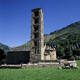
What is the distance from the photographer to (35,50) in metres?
55.2

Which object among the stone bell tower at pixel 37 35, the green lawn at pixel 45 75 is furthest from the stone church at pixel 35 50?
the green lawn at pixel 45 75

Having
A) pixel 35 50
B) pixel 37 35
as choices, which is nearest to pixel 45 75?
pixel 35 50

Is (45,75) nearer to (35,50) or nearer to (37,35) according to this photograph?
(35,50)

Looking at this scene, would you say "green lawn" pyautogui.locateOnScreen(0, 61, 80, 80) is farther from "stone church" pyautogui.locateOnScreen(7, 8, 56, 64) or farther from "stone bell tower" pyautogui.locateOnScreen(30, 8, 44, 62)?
"stone church" pyautogui.locateOnScreen(7, 8, 56, 64)

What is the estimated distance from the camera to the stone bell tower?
5416 centimetres

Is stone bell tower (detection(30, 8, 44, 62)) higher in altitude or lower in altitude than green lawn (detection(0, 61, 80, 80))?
higher

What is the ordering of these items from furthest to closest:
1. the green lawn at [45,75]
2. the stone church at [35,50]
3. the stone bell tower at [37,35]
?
1. the stone church at [35,50]
2. the stone bell tower at [37,35]
3. the green lawn at [45,75]

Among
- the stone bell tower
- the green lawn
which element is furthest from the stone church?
the green lawn

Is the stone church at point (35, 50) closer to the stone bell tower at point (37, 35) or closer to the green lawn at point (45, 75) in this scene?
the stone bell tower at point (37, 35)

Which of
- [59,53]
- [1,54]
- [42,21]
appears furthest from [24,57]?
[59,53]

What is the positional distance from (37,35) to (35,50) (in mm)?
6313

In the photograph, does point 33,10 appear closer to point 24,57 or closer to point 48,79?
point 24,57

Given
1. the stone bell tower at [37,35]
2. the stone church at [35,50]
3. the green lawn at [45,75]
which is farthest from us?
the stone church at [35,50]

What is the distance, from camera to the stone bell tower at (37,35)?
54.2m
